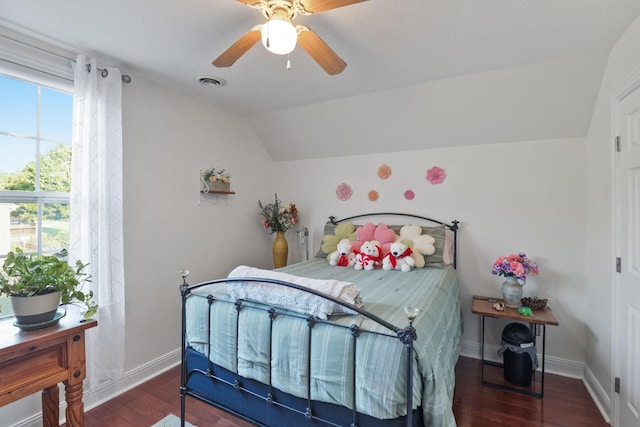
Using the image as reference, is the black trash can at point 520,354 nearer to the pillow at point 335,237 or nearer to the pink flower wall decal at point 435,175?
the pink flower wall decal at point 435,175

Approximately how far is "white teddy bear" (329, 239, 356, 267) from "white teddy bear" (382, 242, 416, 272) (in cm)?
34

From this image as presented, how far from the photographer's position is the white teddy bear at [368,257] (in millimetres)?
2844

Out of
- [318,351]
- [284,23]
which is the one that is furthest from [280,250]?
[284,23]

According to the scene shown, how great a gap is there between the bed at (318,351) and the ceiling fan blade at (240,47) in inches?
50.7

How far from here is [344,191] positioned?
3721 millimetres

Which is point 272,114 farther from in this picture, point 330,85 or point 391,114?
point 391,114

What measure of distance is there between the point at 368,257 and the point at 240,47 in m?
2.02

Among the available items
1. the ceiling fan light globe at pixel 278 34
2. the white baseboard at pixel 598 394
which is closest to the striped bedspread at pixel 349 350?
the white baseboard at pixel 598 394

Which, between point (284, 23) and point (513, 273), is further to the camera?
point (513, 273)

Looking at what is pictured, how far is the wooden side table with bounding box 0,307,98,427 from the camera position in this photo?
137cm

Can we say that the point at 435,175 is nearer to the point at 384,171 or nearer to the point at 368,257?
the point at 384,171

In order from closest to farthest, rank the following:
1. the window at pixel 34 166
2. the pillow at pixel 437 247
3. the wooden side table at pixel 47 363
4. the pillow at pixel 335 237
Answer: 1. the wooden side table at pixel 47 363
2. the window at pixel 34 166
3. the pillow at pixel 437 247
4. the pillow at pixel 335 237

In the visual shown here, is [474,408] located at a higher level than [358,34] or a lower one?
lower

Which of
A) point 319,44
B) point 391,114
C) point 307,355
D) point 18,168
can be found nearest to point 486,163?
point 391,114
